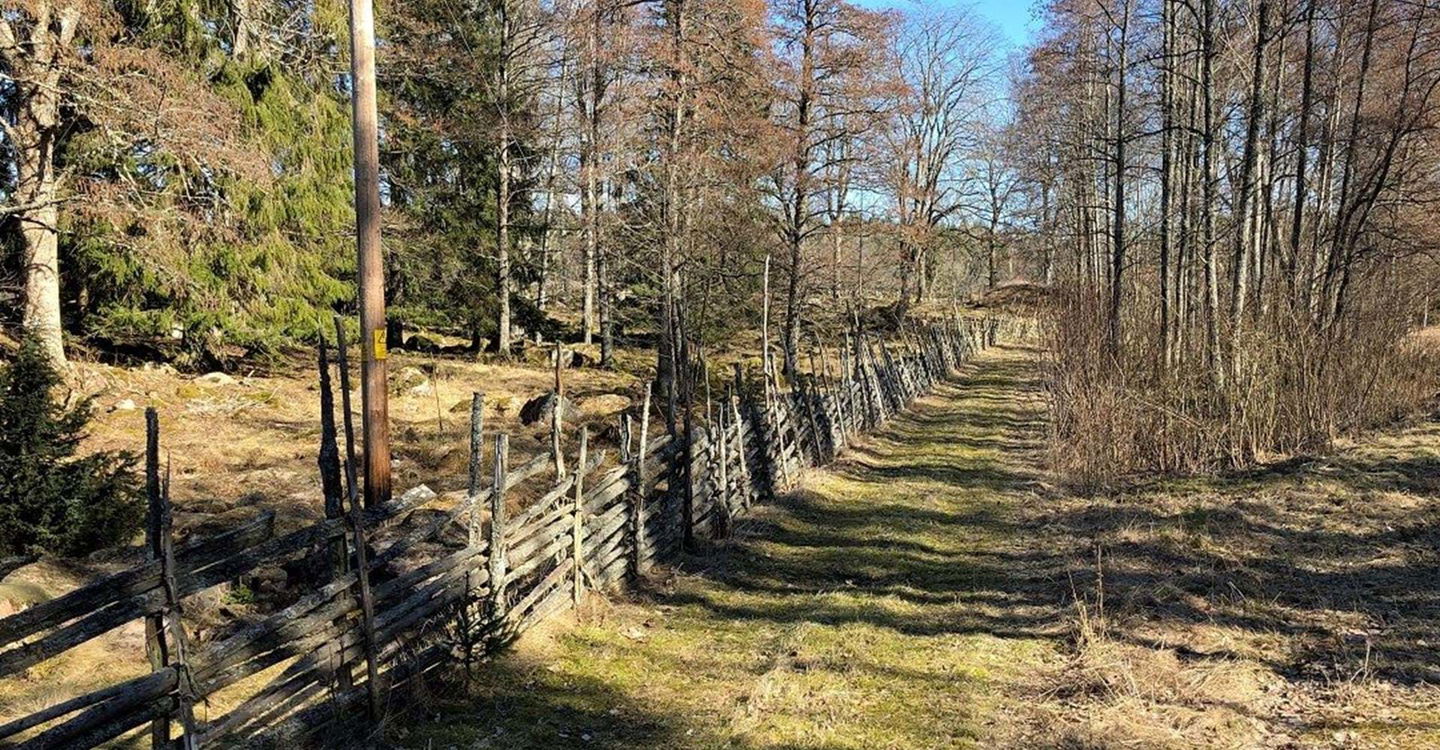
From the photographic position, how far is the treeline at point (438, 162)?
459 inches

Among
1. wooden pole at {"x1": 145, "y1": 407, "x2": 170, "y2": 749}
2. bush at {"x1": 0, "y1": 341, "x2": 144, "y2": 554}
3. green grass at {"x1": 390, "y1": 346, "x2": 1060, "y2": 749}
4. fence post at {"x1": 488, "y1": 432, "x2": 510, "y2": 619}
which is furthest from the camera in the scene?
bush at {"x1": 0, "y1": 341, "x2": 144, "y2": 554}

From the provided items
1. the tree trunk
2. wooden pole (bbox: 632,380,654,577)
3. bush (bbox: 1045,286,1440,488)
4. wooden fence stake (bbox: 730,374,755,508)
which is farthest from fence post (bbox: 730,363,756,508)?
the tree trunk

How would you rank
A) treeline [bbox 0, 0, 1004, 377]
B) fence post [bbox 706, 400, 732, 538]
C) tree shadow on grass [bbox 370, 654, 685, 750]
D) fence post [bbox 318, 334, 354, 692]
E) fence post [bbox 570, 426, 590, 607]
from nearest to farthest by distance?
1. fence post [bbox 318, 334, 354, 692]
2. tree shadow on grass [bbox 370, 654, 685, 750]
3. fence post [bbox 570, 426, 590, 607]
4. fence post [bbox 706, 400, 732, 538]
5. treeline [bbox 0, 0, 1004, 377]

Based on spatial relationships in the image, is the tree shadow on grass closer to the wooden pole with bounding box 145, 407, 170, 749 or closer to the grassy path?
the grassy path

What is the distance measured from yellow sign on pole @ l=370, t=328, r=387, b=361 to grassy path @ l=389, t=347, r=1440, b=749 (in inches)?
86.6

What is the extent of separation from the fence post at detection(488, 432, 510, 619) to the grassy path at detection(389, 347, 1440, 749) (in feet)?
1.03

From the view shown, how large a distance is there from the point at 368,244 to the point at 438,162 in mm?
16141

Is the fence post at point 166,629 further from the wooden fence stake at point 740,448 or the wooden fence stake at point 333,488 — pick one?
the wooden fence stake at point 740,448

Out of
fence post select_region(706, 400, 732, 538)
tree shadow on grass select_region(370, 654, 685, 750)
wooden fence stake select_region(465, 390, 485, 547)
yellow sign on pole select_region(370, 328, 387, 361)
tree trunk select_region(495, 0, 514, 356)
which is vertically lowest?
tree shadow on grass select_region(370, 654, 685, 750)

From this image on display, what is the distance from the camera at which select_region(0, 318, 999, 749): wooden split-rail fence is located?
10.1ft

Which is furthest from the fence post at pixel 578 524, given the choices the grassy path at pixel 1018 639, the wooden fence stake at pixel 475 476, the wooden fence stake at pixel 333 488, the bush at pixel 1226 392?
the bush at pixel 1226 392

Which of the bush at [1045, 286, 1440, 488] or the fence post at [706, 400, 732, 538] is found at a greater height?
the bush at [1045, 286, 1440, 488]

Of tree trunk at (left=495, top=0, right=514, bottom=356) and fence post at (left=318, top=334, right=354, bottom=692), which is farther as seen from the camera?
tree trunk at (left=495, top=0, right=514, bottom=356)

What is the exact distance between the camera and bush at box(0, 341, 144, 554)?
6.33 m
